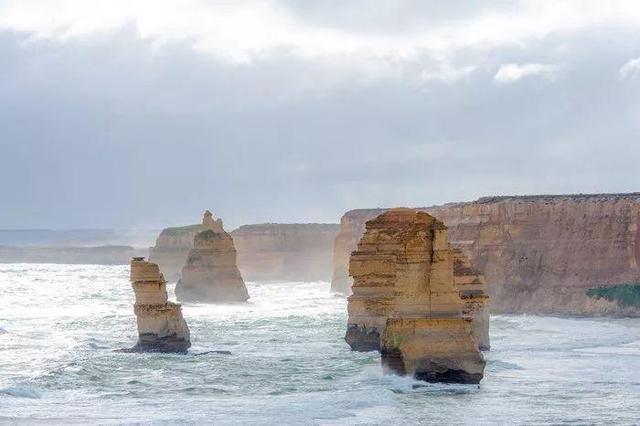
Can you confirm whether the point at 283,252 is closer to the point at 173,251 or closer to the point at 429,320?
the point at 173,251

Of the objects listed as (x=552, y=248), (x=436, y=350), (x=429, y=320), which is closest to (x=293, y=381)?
(x=436, y=350)

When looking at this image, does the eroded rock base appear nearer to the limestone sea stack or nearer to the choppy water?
the choppy water

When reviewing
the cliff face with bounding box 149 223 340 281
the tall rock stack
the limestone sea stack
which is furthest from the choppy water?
the cliff face with bounding box 149 223 340 281

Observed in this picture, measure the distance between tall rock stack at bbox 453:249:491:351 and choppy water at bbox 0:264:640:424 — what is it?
3.82 feet

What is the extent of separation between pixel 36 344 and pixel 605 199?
133ft

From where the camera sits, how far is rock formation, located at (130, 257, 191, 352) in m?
40.8

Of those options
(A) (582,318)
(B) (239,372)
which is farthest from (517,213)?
(B) (239,372)

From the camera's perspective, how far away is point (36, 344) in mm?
47094

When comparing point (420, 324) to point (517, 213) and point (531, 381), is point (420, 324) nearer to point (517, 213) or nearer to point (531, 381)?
point (531, 381)

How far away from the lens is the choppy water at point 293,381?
27.8 m

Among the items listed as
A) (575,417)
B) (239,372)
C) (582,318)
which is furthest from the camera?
(582,318)

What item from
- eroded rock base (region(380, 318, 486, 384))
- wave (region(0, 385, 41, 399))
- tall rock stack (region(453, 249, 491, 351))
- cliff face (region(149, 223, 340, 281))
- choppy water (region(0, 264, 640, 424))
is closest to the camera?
choppy water (region(0, 264, 640, 424))

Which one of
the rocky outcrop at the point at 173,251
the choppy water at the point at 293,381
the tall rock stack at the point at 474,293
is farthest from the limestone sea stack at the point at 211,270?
the rocky outcrop at the point at 173,251

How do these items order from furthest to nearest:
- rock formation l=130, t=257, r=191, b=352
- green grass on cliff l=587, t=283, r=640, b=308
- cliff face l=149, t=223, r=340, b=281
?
1. cliff face l=149, t=223, r=340, b=281
2. green grass on cliff l=587, t=283, r=640, b=308
3. rock formation l=130, t=257, r=191, b=352
